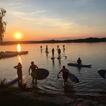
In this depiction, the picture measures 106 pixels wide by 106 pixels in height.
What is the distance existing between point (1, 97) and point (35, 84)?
1052 cm

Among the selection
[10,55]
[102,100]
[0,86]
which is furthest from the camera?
[10,55]

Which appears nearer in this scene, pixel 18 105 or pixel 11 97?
pixel 18 105

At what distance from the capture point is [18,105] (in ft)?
55.9

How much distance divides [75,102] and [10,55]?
64.5 m

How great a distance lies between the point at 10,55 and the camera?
268 feet

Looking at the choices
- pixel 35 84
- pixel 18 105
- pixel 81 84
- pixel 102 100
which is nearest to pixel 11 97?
pixel 18 105

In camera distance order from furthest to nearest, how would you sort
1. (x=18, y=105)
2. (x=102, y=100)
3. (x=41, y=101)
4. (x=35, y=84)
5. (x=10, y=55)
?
(x=10, y=55), (x=35, y=84), (x=102, y=100), (x=41, y=101), (x=18, y=105)

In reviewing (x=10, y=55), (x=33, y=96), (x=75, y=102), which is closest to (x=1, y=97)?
(x=33, y=96)

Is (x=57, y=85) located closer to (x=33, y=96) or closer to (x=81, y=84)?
(x=81, y=84)

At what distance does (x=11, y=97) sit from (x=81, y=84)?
12.4 metres

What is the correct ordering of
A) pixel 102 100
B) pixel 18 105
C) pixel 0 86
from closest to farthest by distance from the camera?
pixel 18 105 < pixel 102 100 < pixel 0 86

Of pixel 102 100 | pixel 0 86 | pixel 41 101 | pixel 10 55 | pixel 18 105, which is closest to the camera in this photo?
pixel 18 105

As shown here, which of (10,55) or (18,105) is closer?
(18,105)

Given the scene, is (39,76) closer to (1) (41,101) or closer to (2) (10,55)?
(1) (41,101)
